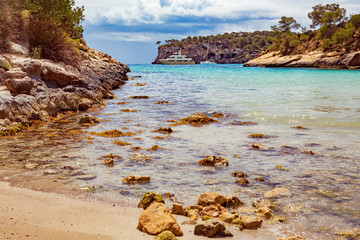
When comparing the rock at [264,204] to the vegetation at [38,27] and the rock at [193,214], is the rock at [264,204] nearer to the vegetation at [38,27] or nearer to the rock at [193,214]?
the rock at [193,214]

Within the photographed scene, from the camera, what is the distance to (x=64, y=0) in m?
21.1

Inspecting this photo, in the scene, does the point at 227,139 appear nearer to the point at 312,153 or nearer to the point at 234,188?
the point at 312,153

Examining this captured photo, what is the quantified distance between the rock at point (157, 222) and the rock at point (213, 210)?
0.71 metres

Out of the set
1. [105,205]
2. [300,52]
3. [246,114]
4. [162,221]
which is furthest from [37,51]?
[300,52]

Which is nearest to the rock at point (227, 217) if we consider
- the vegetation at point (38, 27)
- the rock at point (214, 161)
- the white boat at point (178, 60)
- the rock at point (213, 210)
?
the rock at point (213, 210)

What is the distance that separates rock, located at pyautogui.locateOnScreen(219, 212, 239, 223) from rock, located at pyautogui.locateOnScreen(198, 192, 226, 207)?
1.34ft

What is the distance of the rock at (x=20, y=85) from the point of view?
38.8 ft

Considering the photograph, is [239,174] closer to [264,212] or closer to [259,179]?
[259,179]

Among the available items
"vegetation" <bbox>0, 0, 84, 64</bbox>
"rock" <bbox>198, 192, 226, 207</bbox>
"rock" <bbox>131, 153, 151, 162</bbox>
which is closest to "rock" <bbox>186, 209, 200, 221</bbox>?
"rock" <bbox>198, 192, 226, 207</bbox>

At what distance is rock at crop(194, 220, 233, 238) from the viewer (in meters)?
4.14

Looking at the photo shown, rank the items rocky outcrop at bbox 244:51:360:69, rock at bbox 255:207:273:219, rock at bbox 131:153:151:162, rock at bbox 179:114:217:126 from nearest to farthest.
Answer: rock at bbox 255:207:273:219
rock at bbox 131:153:151:162
rock at bbox 179:114:217:126
rocky outcrop at bbox 244:51:360:69

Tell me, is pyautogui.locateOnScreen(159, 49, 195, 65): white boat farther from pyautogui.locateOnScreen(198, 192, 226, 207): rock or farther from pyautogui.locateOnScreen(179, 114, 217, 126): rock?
pyautogui.locateOnScreen(198, 192, 226, 207): rock

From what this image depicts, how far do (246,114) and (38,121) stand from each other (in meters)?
9.08

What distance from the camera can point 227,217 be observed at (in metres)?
4.64
